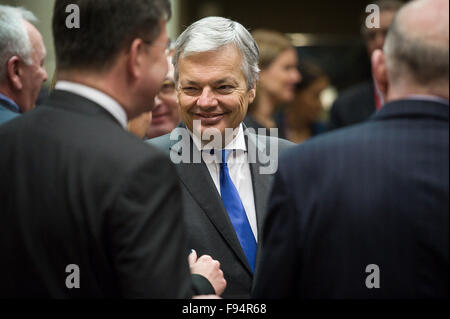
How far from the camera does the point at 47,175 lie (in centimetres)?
160

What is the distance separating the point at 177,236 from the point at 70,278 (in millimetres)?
292

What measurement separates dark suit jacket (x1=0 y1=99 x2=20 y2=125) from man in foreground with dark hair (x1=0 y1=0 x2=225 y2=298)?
1176 millimetres

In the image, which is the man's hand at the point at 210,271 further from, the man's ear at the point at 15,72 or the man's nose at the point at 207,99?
the man's ear at the point at 15,72

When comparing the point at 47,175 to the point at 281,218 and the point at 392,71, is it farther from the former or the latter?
the point at 392,71

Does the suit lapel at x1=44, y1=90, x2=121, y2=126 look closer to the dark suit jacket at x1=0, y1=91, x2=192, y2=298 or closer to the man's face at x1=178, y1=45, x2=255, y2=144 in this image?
the dark suit jacket at x1=0, y1=91, x2=192, y2=298

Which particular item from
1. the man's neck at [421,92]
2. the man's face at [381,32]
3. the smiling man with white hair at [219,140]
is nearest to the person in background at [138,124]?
the smiling man with white hair at [219,140]

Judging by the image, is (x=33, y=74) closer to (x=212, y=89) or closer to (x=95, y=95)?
(x=212, y=89)

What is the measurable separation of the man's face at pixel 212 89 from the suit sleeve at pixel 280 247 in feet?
3.33

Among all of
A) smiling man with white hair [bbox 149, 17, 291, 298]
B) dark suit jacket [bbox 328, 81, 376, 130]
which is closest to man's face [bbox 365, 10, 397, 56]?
dark suit jacket [bbox 328, 81, 376, 130]

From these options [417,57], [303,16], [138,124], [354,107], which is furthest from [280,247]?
[303,16]

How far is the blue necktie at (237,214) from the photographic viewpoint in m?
2.53

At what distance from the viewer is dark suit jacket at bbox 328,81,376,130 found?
16.4 ft

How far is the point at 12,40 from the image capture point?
9.93 feet
